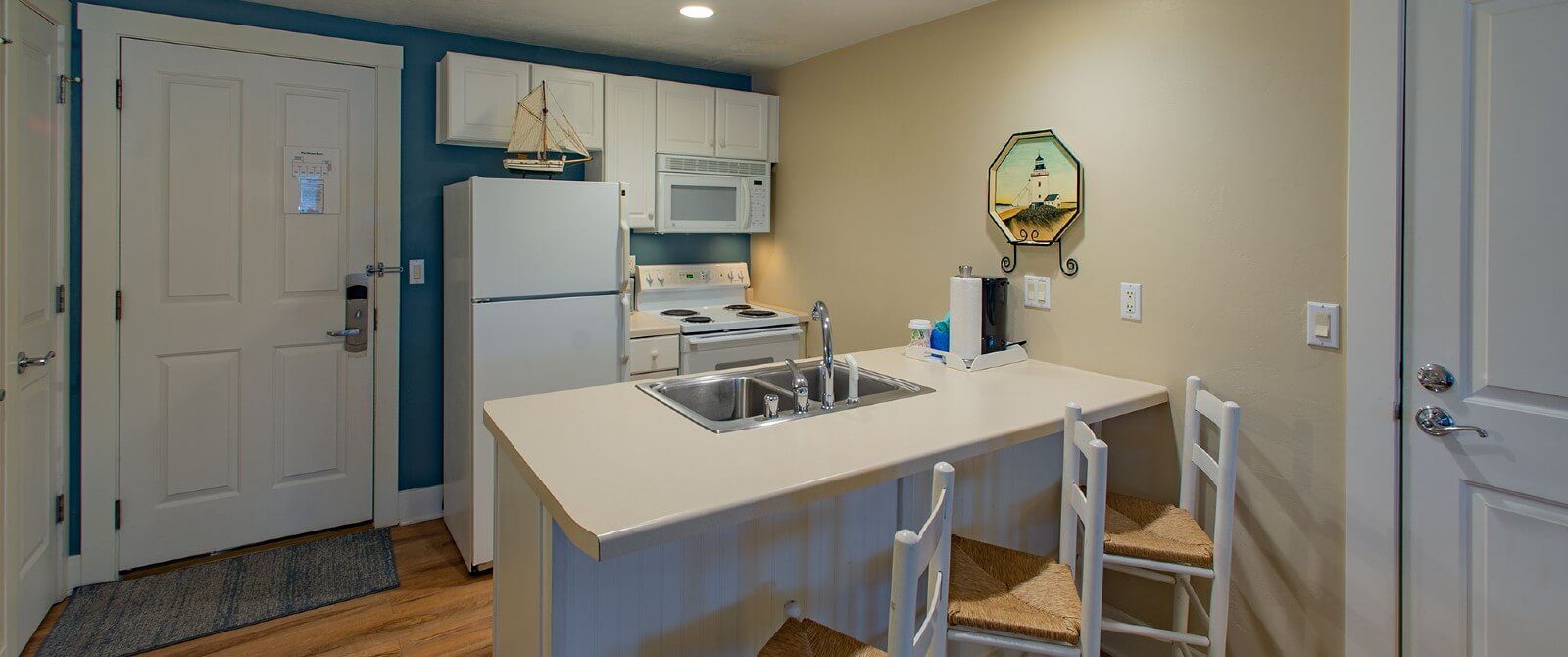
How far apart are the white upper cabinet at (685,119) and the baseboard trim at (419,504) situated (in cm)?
188

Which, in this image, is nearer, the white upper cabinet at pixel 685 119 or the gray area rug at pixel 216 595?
the gray area rug at pixel 216 595

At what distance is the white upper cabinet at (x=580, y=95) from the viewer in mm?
3352

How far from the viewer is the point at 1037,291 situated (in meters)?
2.68

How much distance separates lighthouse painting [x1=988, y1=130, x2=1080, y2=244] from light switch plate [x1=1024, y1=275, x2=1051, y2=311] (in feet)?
0.43

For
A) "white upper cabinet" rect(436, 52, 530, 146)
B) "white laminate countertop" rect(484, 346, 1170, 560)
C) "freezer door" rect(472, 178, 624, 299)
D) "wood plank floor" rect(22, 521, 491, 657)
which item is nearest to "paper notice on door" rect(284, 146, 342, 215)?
"white upper cabinet" rect(436, 52, 530, 146)

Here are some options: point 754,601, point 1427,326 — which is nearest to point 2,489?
point 754,601

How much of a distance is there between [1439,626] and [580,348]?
2.75 m

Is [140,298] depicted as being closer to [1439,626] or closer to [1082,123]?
[1082,123]

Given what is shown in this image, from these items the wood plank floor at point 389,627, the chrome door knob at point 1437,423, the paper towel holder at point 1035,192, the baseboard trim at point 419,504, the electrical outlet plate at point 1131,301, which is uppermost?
the paper towel holder at point 1035,192

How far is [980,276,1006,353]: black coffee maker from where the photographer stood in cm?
262

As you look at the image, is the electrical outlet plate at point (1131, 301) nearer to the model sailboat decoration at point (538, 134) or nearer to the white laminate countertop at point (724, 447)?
the white laminate countertop at point (724, 447)

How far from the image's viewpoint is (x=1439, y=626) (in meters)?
1.78

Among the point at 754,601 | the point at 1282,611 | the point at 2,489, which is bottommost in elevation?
the point at 1282,611

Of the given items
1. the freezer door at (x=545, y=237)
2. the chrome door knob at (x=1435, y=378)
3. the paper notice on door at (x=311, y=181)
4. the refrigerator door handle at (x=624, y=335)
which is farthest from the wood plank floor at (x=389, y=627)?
the chrome door knob at (x=1435, y=378)
